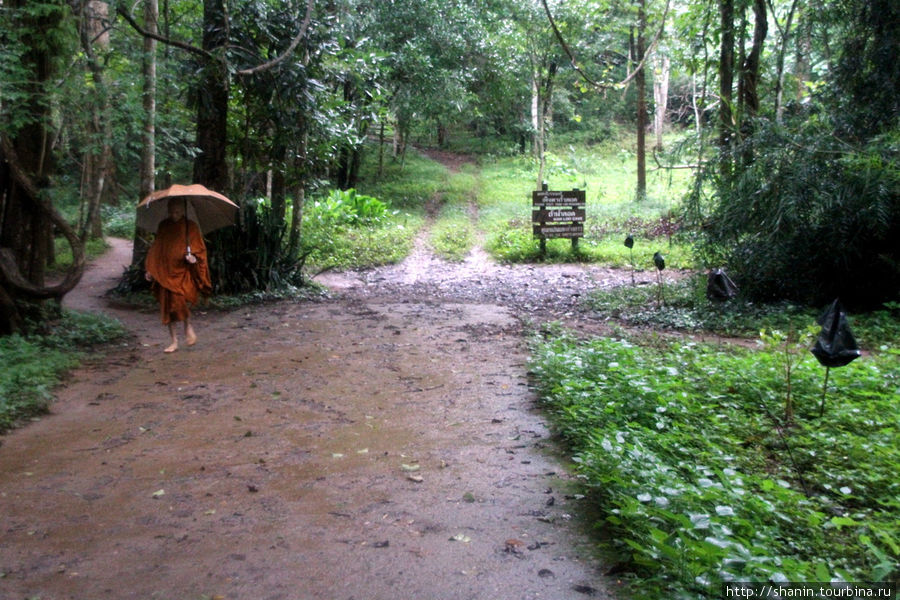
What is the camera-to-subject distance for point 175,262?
8.12 m

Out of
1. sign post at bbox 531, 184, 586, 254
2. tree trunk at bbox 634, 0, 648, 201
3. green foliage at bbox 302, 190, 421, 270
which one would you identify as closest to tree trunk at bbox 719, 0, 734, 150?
sign post at bbox 531, 184, 586, 254

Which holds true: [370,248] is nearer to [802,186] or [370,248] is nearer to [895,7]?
[802,186]

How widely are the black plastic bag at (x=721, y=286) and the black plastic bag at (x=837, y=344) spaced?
5.97 m

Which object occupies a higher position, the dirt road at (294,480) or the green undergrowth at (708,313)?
the green undergrowth at (708,313)

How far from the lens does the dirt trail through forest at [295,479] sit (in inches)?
134

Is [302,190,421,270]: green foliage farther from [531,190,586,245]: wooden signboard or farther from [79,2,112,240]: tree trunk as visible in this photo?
[79,2,112,240]: tree trunk

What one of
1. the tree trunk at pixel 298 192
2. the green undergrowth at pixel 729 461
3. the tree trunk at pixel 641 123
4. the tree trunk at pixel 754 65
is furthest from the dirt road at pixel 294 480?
the tree trunk at pixel 641 123

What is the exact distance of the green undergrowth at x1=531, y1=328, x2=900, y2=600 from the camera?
295cm

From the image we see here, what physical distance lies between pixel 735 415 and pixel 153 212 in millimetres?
6654

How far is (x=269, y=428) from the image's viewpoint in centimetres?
582

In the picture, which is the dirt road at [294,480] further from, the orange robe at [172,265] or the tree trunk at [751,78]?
the tree trunk at [751,78]

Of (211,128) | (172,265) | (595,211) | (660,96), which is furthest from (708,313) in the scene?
(660,96)

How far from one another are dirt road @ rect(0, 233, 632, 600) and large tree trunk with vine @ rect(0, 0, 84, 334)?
1239 millimetres

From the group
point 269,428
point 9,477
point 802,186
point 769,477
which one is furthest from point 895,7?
point 9,477
